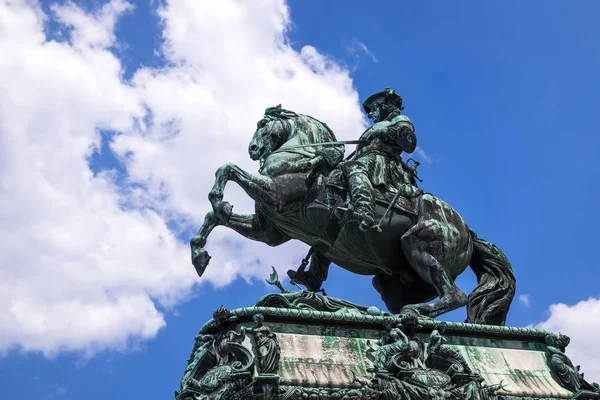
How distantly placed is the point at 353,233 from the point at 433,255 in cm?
111

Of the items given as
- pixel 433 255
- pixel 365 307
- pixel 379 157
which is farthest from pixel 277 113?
pixel 365 307

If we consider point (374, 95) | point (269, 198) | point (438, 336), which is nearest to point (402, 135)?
point (374, 95)

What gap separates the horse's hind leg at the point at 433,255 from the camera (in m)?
10.6

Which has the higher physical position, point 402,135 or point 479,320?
point 402,135

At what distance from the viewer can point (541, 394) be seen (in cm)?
891

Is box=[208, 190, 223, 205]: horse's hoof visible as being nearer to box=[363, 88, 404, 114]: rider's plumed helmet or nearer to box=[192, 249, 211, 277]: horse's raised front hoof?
box=[192, 249, 211, 277]: horse's raised front hoof

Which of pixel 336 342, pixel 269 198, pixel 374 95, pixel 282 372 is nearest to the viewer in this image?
pixel 282 372

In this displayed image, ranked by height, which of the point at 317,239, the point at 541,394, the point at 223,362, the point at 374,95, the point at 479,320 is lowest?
the point at 541,394

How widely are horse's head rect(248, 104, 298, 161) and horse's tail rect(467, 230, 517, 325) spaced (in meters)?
3.12

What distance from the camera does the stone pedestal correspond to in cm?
791

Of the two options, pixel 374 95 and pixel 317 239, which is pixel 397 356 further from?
pixel 374 95

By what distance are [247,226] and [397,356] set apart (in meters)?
3.66

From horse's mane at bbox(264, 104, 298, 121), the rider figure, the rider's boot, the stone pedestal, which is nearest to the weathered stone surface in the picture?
the stone pedestal

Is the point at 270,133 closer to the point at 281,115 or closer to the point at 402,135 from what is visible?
the point at 281,115
